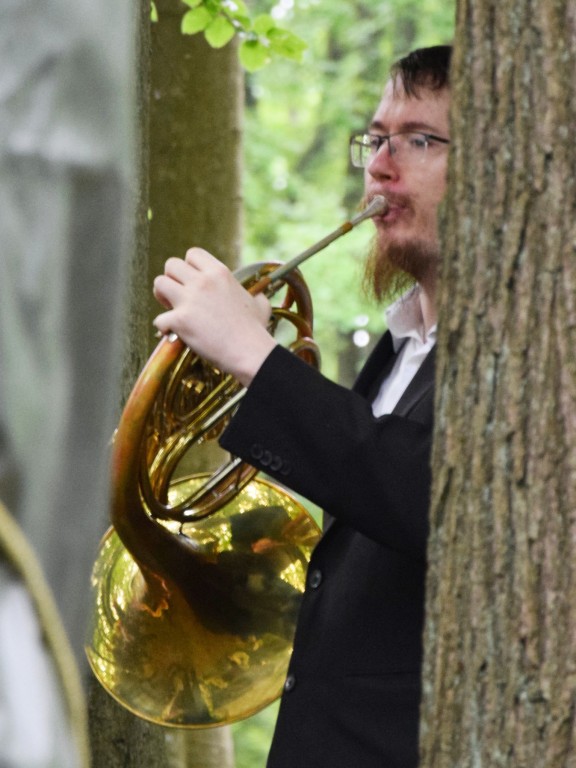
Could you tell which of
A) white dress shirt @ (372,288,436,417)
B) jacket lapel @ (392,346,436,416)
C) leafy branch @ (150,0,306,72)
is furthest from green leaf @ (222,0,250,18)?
jacket lapel @ (392,346,436,416)

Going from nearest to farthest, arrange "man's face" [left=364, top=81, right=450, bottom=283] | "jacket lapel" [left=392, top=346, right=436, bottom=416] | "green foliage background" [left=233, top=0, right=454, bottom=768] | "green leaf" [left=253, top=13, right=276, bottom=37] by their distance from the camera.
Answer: "jacket lapel" [left=392, top=346, right=436, bottom=416], "man's face" [left=364, top=81, right=450, bottom=283], "green leaf" [left=253, top=13, right=276, bottom=37], "green foliage background" [left=233, top=0, right=454, bottom=768]

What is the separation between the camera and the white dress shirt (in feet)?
8.77

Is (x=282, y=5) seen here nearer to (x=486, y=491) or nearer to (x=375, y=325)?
(x=375, y=325)

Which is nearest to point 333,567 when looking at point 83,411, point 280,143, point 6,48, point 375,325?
point 83,411

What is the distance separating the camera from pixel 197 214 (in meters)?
4.06

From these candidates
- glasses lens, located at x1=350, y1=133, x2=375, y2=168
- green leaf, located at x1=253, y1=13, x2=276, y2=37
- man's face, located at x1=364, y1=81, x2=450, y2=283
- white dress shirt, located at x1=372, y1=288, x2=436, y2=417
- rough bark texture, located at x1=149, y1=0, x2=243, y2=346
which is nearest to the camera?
man's face, located at x1=364, y1=81, x2=450, y2=283

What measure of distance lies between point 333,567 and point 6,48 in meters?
1.61

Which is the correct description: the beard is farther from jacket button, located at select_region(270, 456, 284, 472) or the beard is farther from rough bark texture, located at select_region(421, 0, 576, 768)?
rough bark texture, located at select_region(421, 0, 576, 768)

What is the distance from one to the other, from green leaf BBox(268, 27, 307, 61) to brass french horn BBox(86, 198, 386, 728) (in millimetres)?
1258

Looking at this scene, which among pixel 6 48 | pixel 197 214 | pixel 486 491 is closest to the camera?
pixel 6 48

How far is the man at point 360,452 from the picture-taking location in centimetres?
213

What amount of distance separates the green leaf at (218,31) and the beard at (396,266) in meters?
1.01

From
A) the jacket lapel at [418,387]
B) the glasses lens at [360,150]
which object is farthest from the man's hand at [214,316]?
the glasses lens at [360,150]

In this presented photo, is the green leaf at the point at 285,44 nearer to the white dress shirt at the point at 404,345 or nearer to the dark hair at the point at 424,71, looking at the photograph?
the dark hair at the point at 424,71
